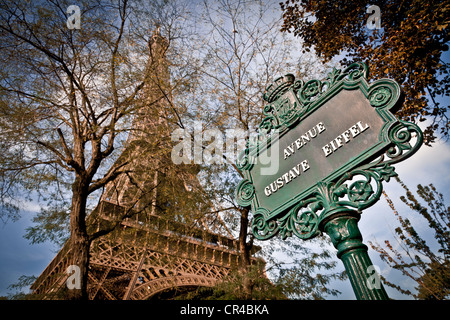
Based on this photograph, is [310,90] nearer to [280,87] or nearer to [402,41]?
[280,87]

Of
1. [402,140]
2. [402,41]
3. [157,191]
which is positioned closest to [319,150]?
[402,140]

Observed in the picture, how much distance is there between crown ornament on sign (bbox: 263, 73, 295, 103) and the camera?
2.71 m

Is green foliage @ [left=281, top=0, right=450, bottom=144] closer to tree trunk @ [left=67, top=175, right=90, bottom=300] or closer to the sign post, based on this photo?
the sign post

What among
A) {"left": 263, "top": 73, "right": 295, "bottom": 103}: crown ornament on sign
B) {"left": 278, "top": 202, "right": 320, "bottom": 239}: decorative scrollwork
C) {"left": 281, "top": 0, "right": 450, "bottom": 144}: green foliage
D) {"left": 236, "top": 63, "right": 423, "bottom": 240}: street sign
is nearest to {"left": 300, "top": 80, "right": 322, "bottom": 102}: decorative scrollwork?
{"left": 236, "top": 63, "right": 423, "bottom": 240}: street sign

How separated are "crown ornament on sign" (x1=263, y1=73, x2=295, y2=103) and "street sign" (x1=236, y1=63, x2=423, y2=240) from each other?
0.01 metres

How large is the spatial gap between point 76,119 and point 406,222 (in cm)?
1025

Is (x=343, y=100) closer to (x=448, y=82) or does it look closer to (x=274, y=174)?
(x=274, y=174)

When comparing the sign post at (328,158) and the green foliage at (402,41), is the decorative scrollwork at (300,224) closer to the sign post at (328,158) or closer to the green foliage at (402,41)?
the sign post at (328,158)

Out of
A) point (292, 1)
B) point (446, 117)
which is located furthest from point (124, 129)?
point (446, 117)

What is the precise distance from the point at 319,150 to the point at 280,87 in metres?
0.91

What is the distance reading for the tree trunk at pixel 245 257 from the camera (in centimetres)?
547

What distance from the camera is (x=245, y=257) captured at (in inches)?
258
